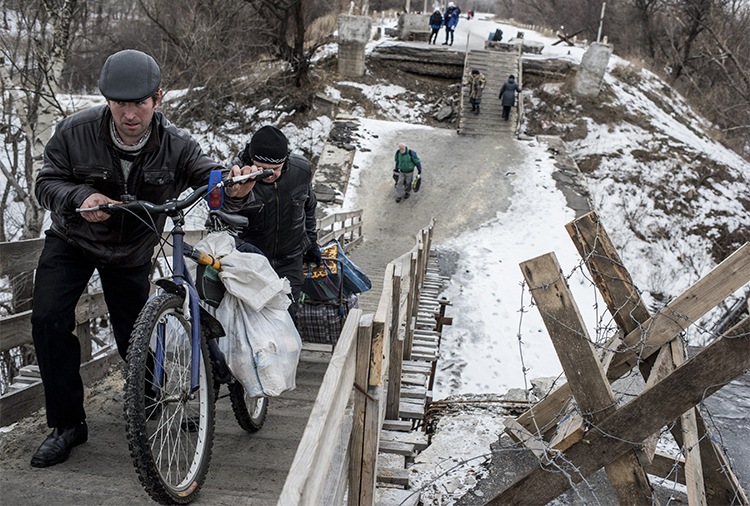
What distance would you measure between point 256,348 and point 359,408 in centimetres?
64

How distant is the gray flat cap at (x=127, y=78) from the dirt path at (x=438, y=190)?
314 inches

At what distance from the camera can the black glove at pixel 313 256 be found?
402 centimetres

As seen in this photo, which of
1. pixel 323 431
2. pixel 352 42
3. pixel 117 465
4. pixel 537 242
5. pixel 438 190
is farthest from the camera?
pixel 352 42

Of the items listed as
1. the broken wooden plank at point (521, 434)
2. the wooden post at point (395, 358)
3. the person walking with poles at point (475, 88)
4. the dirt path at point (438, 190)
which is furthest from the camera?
the person walking with poles at point (475, 88)

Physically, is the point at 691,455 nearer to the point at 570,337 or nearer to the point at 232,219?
the point at 570,337

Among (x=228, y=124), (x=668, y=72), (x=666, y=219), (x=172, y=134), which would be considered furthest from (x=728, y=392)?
(x=668, y=72)

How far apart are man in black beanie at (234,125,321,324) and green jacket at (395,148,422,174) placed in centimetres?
961

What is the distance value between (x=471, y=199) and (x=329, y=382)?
42.9 ft

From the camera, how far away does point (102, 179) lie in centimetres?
240

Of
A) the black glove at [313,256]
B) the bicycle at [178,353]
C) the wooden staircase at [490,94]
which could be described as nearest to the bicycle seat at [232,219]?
the bicycle at [178,353]

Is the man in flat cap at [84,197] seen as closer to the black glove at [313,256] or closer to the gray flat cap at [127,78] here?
the gray flat cap at [127,78]

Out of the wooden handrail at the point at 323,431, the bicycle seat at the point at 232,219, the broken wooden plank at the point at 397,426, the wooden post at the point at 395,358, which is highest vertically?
the bicycle seat at the point at 232,219

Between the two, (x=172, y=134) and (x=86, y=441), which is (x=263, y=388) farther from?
(x=172, y=134)

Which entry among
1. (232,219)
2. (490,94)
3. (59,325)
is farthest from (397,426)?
(490,94)
